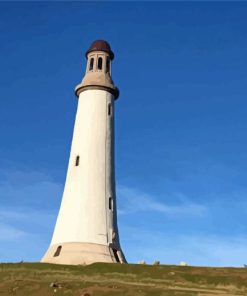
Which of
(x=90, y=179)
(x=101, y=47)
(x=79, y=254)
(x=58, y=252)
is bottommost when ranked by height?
(x=79, y=254)

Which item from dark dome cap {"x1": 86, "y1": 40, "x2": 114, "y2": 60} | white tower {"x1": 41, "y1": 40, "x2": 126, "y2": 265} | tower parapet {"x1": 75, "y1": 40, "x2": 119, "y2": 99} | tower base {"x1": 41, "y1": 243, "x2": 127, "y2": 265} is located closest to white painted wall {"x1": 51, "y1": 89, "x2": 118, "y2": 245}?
white tower {"x1": 41, "y1": 40, "x2": 126, "y2": 265}

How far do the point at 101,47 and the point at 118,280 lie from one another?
30.0 metres

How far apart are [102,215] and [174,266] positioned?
1169 centimetres

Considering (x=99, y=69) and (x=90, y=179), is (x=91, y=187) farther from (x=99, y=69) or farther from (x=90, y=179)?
(x=99, y=69)

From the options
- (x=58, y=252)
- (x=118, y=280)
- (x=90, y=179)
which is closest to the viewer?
(x=118, y=280)

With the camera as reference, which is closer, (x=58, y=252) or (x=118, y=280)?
(x=118, y=280)

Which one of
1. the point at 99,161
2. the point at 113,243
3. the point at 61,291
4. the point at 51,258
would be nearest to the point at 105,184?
the point at 99,161

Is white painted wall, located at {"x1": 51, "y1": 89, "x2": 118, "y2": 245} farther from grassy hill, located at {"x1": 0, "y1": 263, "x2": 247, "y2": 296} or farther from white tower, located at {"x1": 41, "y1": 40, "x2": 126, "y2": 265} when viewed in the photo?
grassy hill, located at {"x1": 0, "y1": 263, "x2": 247, "y2": 296}

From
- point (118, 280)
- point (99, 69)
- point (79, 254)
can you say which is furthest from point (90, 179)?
point (118, 280)

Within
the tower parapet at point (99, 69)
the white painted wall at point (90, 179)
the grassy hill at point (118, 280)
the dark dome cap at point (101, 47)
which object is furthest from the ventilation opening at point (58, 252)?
the dark dome cap at point (101, 47)

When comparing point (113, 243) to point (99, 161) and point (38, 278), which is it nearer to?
point (99, 161)

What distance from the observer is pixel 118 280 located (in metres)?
33.2

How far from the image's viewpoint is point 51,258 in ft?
147

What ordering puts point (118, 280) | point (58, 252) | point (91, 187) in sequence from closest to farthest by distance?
point (118, 280)
point (58, 252)
point (91, 187)
